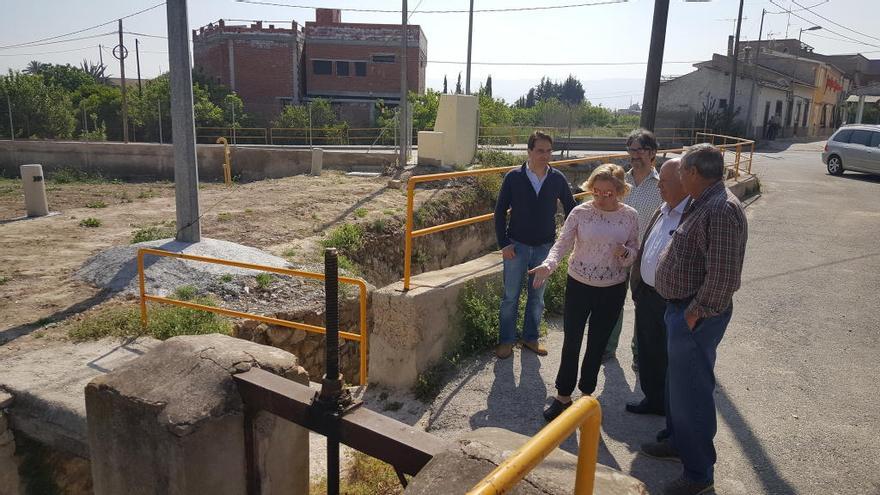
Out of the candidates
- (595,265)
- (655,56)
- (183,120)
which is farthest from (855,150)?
(183,120)

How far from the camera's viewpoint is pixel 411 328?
183 inches

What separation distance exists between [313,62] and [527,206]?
41.7 metres

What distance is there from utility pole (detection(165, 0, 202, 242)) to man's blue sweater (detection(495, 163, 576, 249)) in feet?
16.6

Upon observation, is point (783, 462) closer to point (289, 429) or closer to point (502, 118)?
point (289, 429)

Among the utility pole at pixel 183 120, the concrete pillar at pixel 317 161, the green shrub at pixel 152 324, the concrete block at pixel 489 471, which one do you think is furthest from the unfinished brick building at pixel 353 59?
the concrete block at pixel 489 471

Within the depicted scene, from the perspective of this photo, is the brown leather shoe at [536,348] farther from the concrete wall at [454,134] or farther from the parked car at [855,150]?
the parked car at [855,150]

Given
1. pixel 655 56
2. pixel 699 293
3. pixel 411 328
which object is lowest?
pixel 411 328

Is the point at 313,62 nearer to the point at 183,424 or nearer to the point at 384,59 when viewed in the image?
the point at 384,59

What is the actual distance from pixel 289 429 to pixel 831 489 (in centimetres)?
294

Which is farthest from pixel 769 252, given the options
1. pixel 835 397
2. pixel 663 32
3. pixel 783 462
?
pixel 783 462

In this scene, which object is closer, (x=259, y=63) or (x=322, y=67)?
(x=259, y=63)

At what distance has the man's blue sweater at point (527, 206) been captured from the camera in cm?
462

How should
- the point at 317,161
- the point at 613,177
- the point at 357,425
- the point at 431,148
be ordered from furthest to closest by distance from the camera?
the point at 317,161 → the point at 431,148 → the point at 613,177 → the point at 357,425

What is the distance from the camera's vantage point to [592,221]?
149 inches
